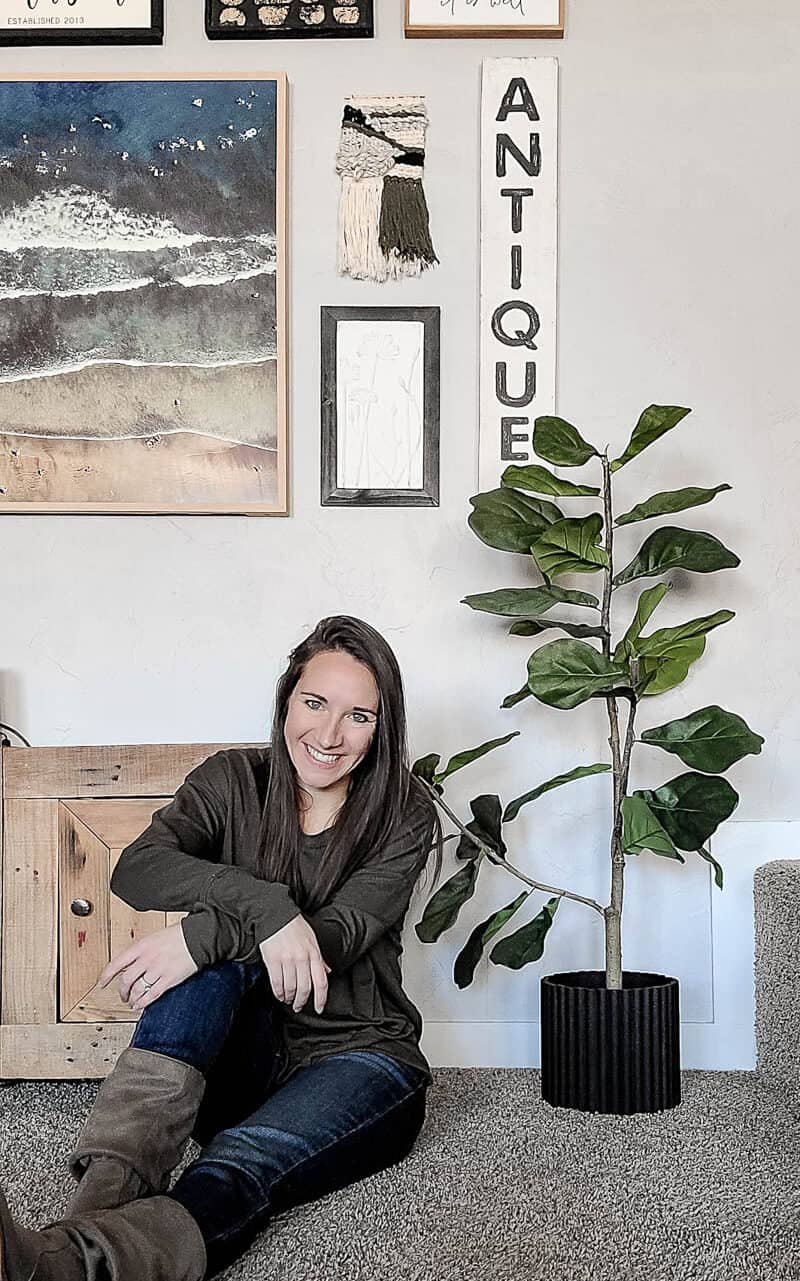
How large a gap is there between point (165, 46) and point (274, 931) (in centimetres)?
172

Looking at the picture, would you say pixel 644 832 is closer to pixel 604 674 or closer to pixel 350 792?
pixel 604 674

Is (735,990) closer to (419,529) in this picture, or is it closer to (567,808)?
(567,808)

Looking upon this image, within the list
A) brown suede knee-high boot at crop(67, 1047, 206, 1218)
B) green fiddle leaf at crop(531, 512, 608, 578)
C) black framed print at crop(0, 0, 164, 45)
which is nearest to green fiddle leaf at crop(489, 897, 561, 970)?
green fiddle leaf at crop(531, 512, 608, 578)

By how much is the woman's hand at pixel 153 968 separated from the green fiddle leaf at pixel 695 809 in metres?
0.84

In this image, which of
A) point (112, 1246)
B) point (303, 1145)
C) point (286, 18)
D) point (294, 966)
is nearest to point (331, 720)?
point (294, 966)

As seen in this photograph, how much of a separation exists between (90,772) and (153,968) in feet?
2.53

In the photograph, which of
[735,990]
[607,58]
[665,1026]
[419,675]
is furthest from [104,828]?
[607,58]

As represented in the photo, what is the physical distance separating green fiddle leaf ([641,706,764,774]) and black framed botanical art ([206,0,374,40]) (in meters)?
1.40

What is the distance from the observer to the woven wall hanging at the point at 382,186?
8.39 feet

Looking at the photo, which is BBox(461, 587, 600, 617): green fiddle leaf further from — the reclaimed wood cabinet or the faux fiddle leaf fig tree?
the reclaimed wood cabinet

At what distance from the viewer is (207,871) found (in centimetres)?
183

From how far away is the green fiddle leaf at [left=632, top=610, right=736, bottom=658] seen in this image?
7.27ft

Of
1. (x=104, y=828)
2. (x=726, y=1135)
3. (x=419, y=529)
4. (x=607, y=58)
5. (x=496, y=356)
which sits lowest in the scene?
(x=726, y=1135)

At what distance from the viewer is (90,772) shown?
7.93ft
